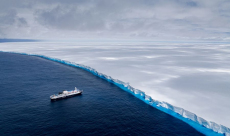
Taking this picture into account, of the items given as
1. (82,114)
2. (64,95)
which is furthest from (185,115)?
(64,95)

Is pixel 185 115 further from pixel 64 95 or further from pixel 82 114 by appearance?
pixel 64 95

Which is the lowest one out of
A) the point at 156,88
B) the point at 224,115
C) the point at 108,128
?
the point at 108,128

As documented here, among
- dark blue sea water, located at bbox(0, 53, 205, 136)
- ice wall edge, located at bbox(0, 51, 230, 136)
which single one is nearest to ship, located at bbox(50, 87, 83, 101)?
dark blue sea water, located at bbox(0, 53, 205, 136)

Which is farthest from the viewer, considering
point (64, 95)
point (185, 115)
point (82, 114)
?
point (64, 95)

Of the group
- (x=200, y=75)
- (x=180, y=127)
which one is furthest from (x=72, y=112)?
(x=200, y=75)

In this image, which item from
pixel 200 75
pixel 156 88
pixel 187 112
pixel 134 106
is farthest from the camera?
pixel 200 75

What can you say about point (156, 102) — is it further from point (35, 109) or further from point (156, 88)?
point (35, 109)

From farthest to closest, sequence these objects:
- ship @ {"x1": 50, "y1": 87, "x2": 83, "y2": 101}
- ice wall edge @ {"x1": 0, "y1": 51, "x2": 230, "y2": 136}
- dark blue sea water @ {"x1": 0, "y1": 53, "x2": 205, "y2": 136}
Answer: ship @ {"x1": 50, "y1": 87, "x2": 83, "y2": 101}, dark blue sea water @ {"x1": 0, "y1": 53, "x2": 205, "y2": 136}, ice wall edge @ {"x1": 0, "y1": 51, "x2": 230, "y2": 136}

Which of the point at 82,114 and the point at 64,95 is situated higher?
the point at 64,95

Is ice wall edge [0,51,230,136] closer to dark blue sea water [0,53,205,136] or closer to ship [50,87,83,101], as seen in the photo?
dark blue sea water [0,53,205,136]
